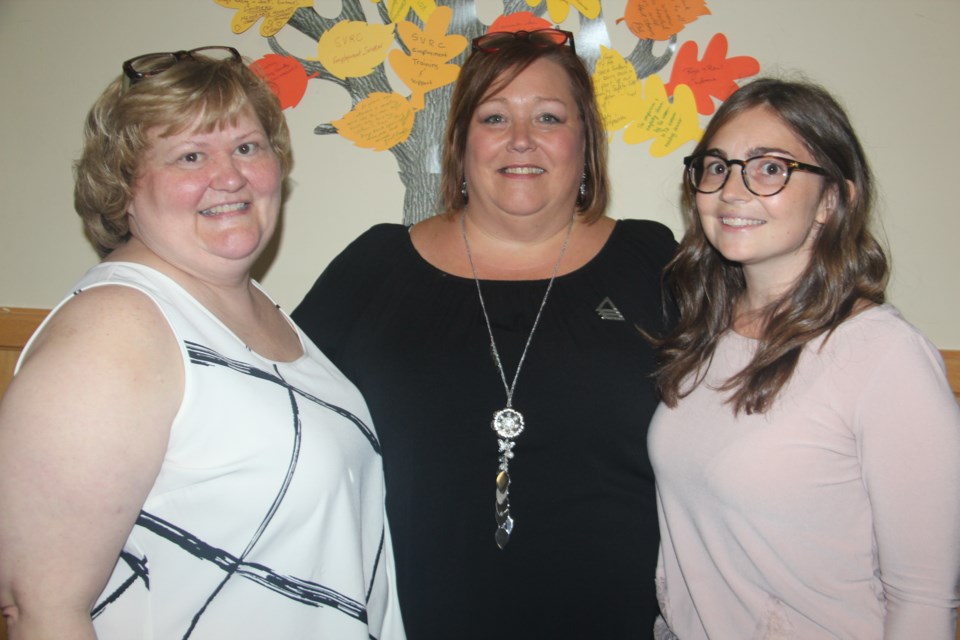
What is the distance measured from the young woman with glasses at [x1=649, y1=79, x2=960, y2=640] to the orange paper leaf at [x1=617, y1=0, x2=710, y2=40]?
90cm

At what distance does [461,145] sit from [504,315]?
0.52m

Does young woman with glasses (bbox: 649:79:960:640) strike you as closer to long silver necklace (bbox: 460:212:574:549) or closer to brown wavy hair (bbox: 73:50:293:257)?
long silver necklace (bbox: 460:212:574:549)

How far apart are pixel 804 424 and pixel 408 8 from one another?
1767 mm

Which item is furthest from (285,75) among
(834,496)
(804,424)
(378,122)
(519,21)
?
(834,496)

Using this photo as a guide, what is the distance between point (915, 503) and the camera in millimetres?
1161

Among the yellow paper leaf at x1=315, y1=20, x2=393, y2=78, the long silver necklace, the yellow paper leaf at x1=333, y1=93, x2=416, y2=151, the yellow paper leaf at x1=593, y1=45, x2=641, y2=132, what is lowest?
the long silver necklace

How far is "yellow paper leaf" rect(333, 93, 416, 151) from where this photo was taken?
226 cm

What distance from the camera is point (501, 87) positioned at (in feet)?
5.69

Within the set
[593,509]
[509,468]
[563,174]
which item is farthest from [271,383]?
[563,174]

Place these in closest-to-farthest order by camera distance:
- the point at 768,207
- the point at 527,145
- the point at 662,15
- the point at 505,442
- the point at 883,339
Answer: the point at 883,339 → the point at 768,207 → the point at 505,442 → the point at 527,145 → the point at 662,15

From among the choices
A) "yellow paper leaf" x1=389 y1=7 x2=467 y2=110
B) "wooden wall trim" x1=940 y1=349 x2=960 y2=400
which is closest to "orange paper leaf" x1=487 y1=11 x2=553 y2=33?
"yellow paper leaf" x1=389 y1=7 x2=467 y2=110

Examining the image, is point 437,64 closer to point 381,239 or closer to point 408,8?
point 408,8

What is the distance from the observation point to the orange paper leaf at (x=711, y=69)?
2.20m

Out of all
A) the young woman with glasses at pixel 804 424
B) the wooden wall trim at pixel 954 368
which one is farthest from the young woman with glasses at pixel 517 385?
the wooden wall trim at pixel 954 368
